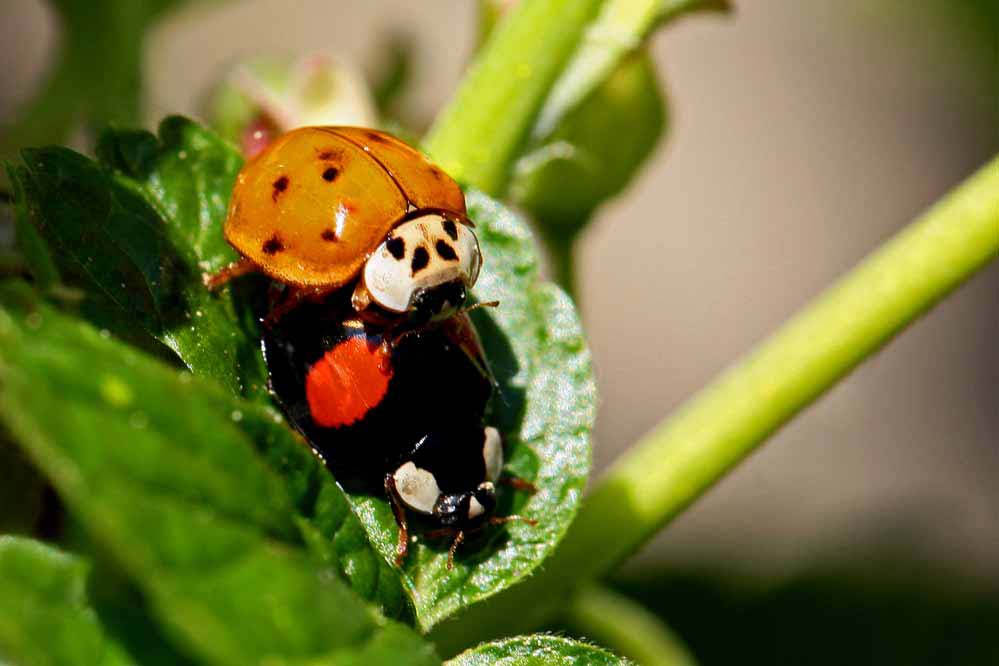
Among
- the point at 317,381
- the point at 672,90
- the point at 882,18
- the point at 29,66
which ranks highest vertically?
the point at 317,381

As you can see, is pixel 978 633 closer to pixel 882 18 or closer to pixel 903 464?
pixel 903 464

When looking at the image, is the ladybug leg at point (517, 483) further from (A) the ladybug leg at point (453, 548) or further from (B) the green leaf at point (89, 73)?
(B) the green leaf at point (89, 73)

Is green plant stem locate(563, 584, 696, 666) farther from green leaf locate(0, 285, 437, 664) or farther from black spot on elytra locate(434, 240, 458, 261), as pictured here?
green leaf locate(0, 285, 437, 664)

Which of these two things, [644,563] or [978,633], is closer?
[978,633]

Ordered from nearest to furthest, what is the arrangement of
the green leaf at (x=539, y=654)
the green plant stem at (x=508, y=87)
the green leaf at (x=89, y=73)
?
the green leaf at (x=539, y=654), the green plant stem at (x=508, y=87), the green leaf at (x=89, y=73)

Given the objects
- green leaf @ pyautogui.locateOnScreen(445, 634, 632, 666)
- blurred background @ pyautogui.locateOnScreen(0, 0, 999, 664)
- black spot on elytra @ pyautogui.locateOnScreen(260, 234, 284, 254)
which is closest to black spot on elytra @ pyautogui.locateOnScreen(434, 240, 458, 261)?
black spot on elytra @ pyautogui.locateOnScreen(260, 234, 284, 254)

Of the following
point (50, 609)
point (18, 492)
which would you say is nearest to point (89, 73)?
point (18, 492)

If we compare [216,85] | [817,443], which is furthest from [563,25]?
[817,443]

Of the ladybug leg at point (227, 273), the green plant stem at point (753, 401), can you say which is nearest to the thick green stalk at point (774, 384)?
the green plant stem at point (753, 401)
